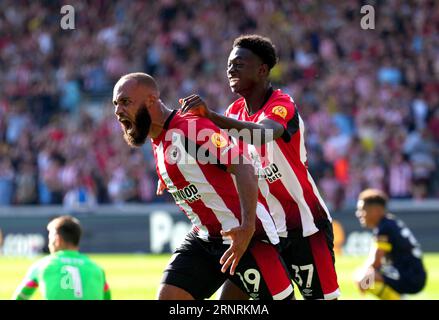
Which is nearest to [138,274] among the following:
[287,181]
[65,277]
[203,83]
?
[65,277]

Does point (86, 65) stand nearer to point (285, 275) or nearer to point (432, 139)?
point (432, 139)

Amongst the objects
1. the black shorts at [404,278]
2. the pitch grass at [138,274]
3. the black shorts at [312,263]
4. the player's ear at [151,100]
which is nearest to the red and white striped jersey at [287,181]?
the black shorts at [312,263]

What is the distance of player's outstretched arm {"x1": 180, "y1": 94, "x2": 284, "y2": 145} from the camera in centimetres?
595

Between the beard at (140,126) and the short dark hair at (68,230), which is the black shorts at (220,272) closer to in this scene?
the beard at (140,126)

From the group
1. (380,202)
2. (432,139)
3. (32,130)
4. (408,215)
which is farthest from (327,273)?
(32,130)

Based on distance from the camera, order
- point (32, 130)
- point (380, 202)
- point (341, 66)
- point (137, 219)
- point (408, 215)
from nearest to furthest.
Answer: point (380, 202) → point (408, 215) → point (137, 219) → point (341, 66) → point (32, 130)

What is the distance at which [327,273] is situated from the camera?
700cm

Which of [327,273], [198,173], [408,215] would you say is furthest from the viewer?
[408,215]


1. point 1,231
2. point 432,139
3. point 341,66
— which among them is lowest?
point 1,231

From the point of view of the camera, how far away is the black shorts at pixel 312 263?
6988 mm

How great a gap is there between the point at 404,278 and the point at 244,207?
4.72 meters

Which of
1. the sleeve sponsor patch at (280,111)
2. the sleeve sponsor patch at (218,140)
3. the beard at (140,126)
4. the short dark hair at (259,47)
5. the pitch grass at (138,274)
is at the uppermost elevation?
the short dark hair at (259,47)

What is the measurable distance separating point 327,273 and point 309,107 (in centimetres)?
1486

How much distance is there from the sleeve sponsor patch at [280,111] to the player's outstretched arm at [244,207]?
59 cm
